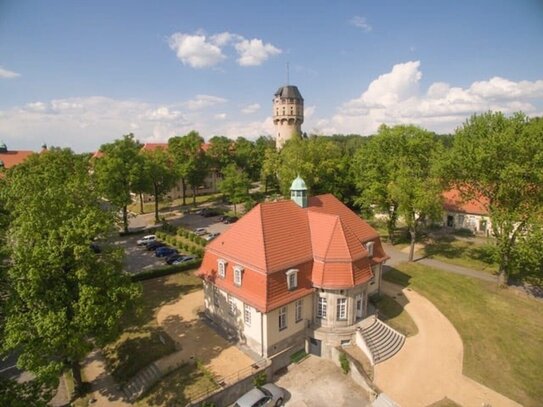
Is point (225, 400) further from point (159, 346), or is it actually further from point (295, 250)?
point (295, 250)

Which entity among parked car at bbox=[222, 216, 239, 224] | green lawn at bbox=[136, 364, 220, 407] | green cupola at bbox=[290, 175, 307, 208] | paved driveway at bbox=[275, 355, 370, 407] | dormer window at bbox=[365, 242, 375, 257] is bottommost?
paved driveway at bbox=[275, 355, 370, 407]

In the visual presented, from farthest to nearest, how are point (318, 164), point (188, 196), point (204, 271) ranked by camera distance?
point (188, 196), point (318, 164), point (204, 271)

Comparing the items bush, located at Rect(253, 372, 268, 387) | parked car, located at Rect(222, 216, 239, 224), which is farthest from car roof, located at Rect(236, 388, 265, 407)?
parked car, located at Rect(222, 216, 239, 224)

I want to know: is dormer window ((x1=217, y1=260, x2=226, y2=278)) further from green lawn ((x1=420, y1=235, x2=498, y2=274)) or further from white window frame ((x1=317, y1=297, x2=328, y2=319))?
green lawn ((x1=420, y1=235, x2=498, y2=274))

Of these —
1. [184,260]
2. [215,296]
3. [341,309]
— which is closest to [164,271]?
[184,260]

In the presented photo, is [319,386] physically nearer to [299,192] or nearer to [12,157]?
[299,192]

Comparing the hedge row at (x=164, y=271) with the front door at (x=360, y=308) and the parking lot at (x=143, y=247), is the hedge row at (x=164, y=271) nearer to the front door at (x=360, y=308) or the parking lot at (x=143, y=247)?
the parking lot at (x=143, y=247)

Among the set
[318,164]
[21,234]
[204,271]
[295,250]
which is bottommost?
[204,271]

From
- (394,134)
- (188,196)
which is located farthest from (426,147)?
(188,196)
